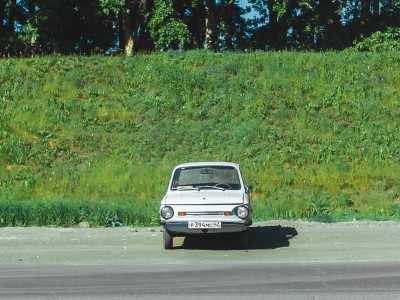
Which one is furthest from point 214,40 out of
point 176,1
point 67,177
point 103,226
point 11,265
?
point 11,265

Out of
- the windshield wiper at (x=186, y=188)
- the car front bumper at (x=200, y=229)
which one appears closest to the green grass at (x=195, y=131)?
the windshield wiper at (x=186, y=188)

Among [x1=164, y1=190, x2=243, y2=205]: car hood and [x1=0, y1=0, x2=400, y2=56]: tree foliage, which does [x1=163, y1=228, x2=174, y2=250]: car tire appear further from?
[x1=0, y1=0, x2=400, y2=56]: tree foliage

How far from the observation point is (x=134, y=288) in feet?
33.7

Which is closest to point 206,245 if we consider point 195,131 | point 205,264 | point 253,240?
point 253,240

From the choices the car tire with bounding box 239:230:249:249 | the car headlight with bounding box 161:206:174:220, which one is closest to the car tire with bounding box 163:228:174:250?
the car headlight with bounding box 161:206:174:220

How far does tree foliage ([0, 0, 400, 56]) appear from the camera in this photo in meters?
43.5

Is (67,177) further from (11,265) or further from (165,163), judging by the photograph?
(11,265)

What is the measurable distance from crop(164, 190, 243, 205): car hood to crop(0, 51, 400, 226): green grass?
493cm

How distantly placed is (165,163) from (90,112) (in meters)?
5.10

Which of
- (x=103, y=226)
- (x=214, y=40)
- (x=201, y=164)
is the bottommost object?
(x=103, y=226)

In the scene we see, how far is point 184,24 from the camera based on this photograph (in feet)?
140

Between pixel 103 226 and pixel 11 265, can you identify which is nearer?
pixel 11 265

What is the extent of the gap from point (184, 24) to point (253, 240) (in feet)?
91.2

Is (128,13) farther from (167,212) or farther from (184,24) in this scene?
(167,212)
